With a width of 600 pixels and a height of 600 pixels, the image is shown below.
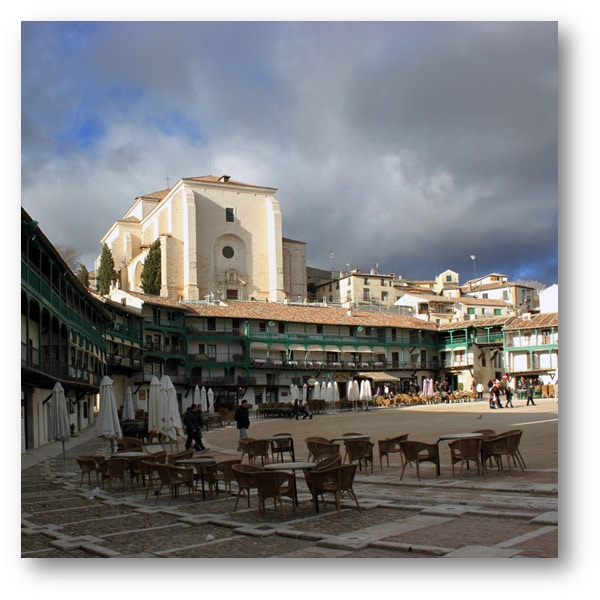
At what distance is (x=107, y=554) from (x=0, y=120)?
486cm

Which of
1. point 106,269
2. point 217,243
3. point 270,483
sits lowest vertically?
point 270,483

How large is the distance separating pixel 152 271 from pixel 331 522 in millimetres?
60347

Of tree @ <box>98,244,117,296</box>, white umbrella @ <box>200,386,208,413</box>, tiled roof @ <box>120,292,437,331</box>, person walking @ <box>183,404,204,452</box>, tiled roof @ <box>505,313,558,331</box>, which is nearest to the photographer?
person walking @ <box>183,404,204,452</box>

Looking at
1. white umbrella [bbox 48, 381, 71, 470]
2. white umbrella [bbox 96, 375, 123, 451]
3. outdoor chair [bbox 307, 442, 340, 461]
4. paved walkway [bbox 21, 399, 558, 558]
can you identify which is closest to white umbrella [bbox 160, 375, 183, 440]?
white umbrella [bbox 96, 375, 123, 451]

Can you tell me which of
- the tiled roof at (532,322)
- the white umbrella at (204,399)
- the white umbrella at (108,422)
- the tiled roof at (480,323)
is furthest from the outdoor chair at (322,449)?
the tiled roof at (480,323)

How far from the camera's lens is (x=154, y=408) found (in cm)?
1866

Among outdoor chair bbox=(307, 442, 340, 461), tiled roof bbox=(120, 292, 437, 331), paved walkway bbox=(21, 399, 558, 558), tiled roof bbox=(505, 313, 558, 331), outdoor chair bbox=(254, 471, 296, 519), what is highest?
tiled roof bbox=(120, 292, 437, 331)

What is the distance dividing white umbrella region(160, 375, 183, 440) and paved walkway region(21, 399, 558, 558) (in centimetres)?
512

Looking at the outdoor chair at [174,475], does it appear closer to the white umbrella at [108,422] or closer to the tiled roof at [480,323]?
the white umbrella at [108,422]

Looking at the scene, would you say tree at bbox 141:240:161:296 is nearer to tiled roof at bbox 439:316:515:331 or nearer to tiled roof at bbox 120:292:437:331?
tiled roof at bbox 120:292:437:331

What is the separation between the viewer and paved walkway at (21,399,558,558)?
725 cm

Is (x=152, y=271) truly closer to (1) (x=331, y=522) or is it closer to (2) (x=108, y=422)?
(2) (x=108, y=422)

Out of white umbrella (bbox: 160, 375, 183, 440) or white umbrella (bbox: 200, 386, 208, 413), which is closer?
white umbrella (bbox: 160, 375, 183, 440)

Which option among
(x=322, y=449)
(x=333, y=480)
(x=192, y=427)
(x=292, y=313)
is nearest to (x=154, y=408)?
(x=192, y=427)
